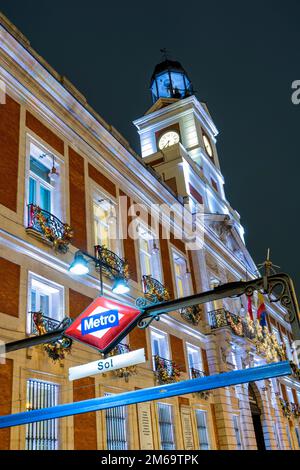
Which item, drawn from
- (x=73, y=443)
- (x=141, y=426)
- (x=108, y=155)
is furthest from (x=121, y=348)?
(x=108, y=155)

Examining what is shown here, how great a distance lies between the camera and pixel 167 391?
21.3ft

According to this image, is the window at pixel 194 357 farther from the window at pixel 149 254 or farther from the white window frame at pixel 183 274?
the window at pixel 149 254

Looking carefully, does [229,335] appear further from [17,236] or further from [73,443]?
[17,236]

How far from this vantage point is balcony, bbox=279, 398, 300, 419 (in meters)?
29.9

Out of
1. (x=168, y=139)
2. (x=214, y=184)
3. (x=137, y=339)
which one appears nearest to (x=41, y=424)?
(x=137, y=339)

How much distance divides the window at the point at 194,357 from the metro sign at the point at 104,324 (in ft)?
44.1

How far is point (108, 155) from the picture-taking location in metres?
17.7

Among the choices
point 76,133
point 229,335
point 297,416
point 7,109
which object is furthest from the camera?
point 297,416

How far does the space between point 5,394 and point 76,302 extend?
3.76 m

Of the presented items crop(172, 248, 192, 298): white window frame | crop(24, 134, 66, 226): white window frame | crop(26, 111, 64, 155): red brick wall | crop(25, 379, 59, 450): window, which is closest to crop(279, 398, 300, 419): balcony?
crop(172, 248, 192, 298): white window frame

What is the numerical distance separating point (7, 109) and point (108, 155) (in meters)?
5.18

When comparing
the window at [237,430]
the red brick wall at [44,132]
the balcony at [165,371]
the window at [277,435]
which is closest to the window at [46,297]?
the red brick wall at [44,132]

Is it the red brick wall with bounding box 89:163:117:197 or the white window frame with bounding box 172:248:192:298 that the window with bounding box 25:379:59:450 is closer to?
the red brick wall with bounding box 89:163:117:197

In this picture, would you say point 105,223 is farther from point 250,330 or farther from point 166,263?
point 250,330
